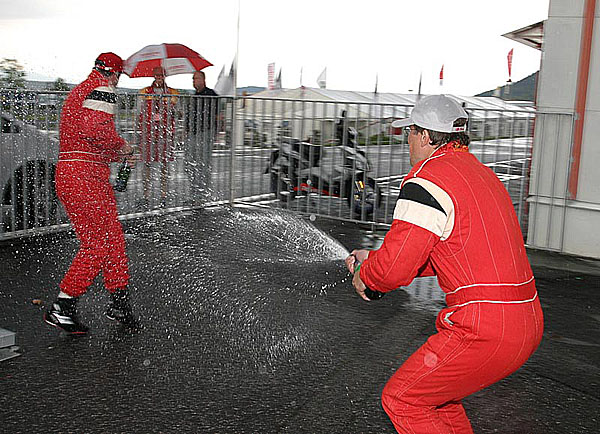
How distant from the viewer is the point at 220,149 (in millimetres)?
11203

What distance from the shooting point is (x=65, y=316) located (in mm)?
5324

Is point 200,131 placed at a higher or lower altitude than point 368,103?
lower

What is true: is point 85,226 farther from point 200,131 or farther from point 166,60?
point 166,60

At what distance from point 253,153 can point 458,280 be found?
8.69m

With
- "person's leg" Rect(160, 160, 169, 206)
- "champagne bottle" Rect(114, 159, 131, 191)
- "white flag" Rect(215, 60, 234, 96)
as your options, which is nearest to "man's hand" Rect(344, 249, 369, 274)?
"champagne bottle" Rect(114, 159, 131, 191)

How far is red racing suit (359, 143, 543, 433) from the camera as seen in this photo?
2.73 metres

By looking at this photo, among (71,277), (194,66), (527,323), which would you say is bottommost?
(71,277)

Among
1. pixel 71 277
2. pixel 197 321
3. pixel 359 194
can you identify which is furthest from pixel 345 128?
pixel 71 277

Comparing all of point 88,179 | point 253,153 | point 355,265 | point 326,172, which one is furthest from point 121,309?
point 253,153

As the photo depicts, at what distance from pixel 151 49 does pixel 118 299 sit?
690cm

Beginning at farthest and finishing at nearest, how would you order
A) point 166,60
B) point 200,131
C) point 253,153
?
point 253,153 < point 166,60 < point 200,131

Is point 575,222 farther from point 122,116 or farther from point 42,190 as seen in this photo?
point 42,190

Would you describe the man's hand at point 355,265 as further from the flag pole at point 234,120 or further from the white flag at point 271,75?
the white flag at point 271,75

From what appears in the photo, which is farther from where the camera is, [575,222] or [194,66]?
[194,66]
